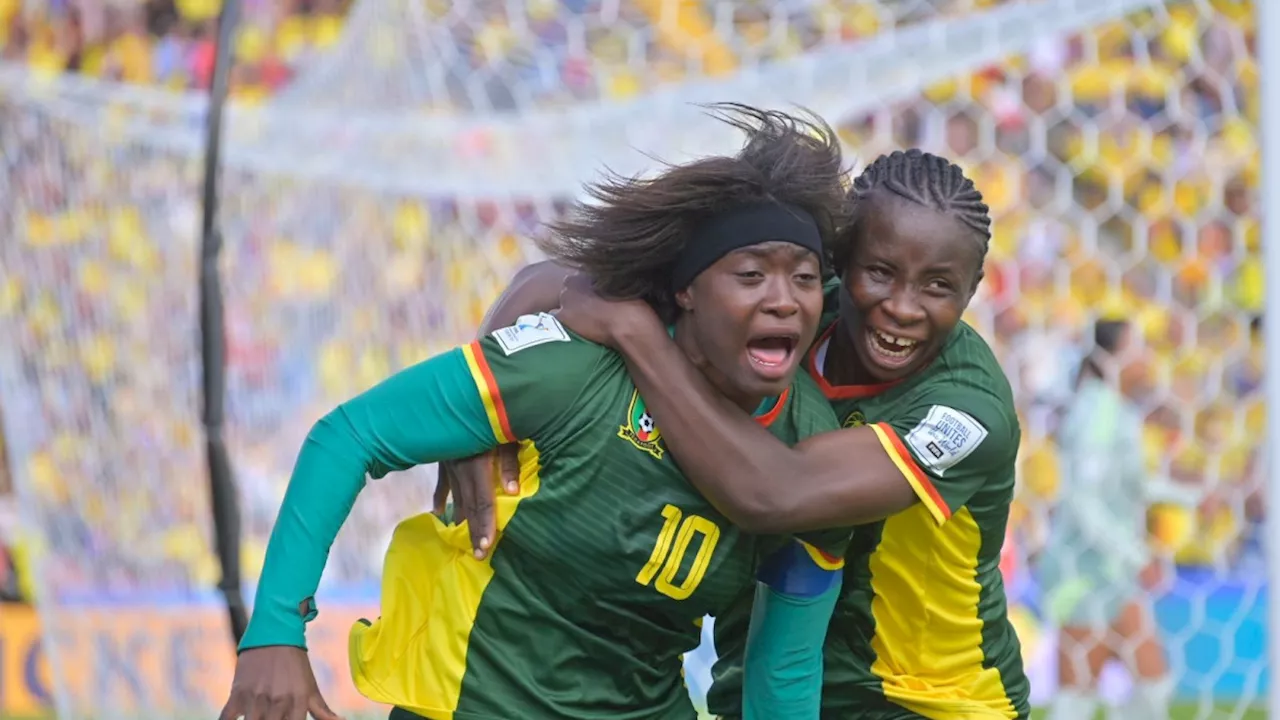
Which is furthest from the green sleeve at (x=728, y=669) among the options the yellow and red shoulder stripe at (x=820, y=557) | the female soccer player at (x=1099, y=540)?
the female soccer player at (x=1099, y=540)

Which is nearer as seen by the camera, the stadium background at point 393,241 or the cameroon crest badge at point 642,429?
the cameroon crest badge at point 642,429

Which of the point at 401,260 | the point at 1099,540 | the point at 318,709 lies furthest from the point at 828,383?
the point at 1099,540

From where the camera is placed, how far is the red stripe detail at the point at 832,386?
2.41 m

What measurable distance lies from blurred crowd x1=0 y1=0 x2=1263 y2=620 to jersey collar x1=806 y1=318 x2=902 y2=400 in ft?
7.29

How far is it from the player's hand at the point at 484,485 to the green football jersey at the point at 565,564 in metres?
0.02

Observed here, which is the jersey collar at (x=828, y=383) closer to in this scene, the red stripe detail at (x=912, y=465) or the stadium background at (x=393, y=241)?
the red stripe detail at (x=912, y=465)

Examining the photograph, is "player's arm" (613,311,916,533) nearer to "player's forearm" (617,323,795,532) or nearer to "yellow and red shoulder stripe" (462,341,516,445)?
"player's forearm" (617,323,795,532)

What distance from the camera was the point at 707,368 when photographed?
219 cm

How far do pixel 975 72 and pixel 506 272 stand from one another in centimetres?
152

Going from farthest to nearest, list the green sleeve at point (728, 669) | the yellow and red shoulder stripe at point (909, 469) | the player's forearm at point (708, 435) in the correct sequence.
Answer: the green sleeve at point (728, 669)
the yellow and red shoulder stripe at point (909, 469)
the player's forearm at point (708, 435)

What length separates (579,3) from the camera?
481cm

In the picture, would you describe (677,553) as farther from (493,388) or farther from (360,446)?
(360,446)

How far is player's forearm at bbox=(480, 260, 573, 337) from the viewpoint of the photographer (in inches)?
94.3

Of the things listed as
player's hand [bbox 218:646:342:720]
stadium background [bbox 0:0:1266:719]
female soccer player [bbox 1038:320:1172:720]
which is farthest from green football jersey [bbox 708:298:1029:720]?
female soccer player [bbox 1038:320:1172:720]
